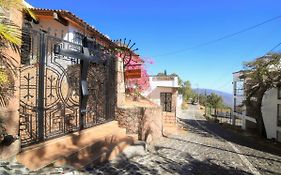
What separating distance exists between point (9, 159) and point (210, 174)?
6.30m

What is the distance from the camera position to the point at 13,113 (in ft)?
18.6

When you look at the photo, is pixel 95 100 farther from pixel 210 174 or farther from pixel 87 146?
pixel 210 174

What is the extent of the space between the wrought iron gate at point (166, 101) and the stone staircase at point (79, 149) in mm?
17027

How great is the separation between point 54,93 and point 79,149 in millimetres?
2120

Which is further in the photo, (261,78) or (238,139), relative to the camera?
(261,78)

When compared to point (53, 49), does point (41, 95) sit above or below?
below

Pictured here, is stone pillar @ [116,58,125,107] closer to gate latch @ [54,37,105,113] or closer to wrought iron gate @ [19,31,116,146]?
wrought iron gate @ [19,31,116,146]

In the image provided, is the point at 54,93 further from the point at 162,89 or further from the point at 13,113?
the point at 162,89

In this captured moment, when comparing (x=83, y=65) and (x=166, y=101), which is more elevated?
(x=83, y=65)

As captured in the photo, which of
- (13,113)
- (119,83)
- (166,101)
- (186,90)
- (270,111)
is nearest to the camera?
(13,113)

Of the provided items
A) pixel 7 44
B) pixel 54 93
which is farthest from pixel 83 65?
pixel 7 44

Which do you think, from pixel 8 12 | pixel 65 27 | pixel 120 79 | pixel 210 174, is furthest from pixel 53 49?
pixel 65 27

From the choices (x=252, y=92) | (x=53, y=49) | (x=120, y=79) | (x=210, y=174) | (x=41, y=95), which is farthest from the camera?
(x=252, y=92)

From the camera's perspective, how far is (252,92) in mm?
28312
